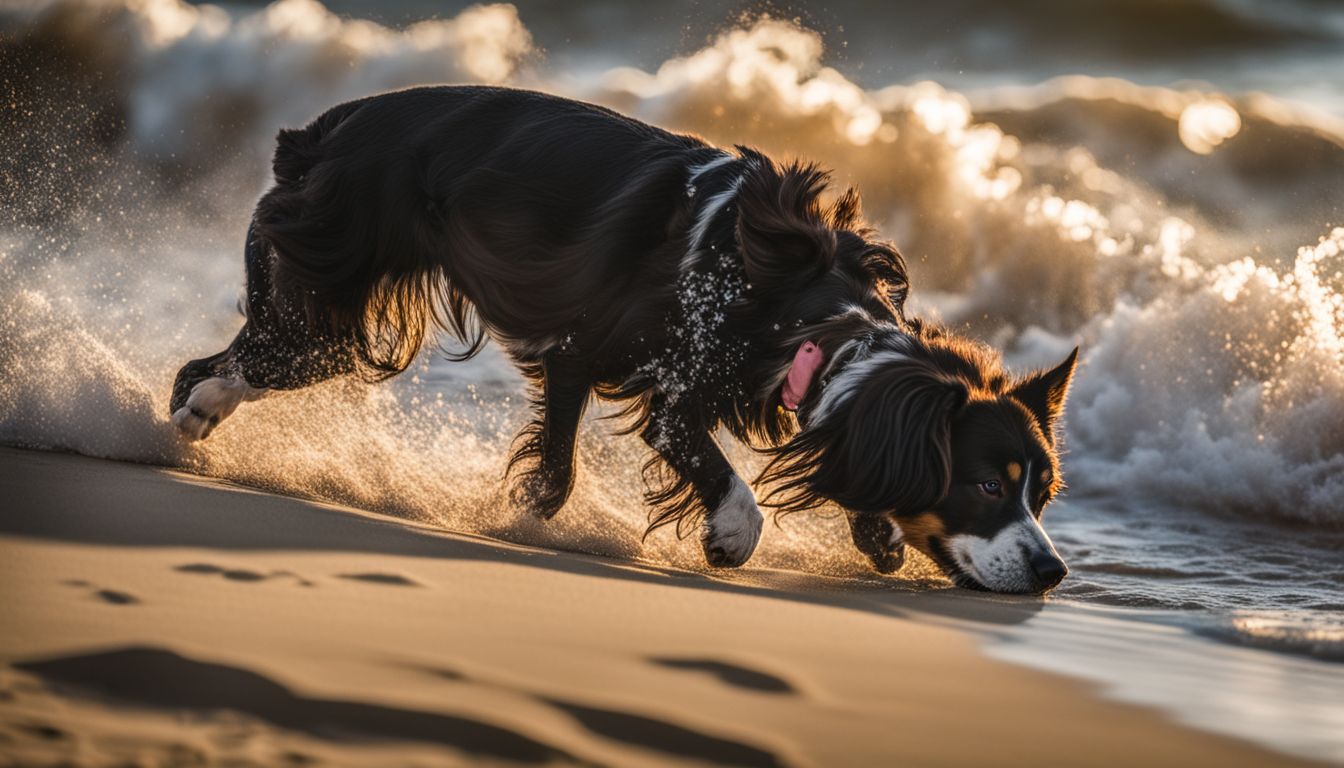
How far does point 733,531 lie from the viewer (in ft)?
15.9

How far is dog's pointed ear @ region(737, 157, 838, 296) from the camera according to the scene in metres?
4.66

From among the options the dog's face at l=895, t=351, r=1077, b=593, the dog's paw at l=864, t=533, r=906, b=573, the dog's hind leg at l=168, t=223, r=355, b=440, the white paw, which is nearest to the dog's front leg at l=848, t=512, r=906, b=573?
the dog's paw at l=864, t=533, r=906, b=573

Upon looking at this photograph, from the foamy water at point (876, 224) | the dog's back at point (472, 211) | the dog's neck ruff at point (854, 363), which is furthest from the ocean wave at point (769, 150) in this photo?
the dog's neck ruff at point (854, 363)

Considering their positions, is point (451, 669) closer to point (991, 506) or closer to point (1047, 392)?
point (991, 506)

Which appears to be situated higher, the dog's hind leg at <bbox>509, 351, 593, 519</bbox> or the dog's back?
the dog's back

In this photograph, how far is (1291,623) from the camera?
12.8ft

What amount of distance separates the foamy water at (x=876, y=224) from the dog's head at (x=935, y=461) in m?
0.35

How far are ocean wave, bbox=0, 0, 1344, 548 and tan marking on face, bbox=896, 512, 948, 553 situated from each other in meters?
0.34

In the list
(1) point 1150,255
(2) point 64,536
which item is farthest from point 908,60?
(2) point 64,536

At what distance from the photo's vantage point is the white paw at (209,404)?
537cm

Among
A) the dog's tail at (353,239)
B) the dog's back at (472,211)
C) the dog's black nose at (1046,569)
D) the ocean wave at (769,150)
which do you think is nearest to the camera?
the dog's black nose at (1046,569)

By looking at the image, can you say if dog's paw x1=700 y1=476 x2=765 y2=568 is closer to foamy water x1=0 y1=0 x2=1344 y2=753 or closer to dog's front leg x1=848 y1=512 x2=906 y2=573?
foamy water x1=0 y1=0 x2=1344 y2=753

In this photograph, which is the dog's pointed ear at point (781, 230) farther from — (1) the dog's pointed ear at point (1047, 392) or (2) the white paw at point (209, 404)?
(2) the white paw at point (209, 404)

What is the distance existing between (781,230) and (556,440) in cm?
118
